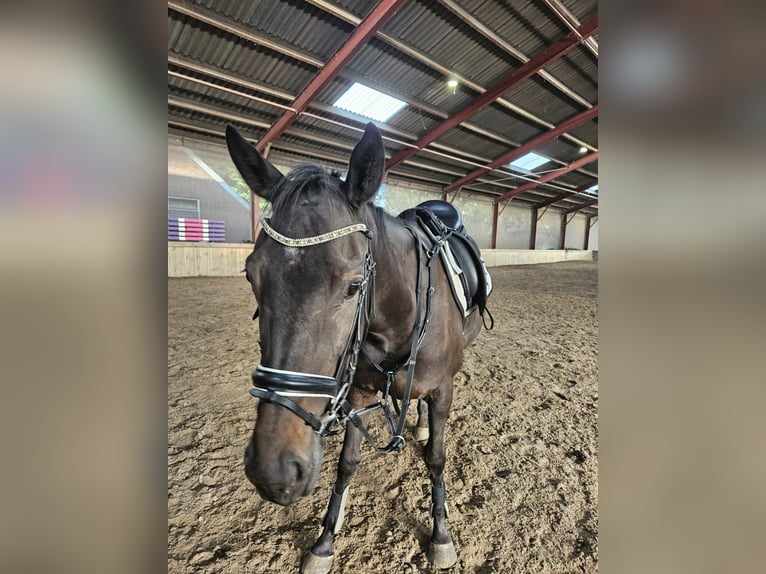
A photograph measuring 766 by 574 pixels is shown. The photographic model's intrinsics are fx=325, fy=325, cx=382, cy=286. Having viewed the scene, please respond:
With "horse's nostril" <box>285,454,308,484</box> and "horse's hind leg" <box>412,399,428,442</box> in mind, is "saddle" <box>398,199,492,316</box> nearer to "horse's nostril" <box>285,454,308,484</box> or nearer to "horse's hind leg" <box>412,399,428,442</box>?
"horse's hind leg" <box>412,399,428,442</box>

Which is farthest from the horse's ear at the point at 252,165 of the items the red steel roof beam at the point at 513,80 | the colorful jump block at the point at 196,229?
the colorful jump block at the point at 196,229

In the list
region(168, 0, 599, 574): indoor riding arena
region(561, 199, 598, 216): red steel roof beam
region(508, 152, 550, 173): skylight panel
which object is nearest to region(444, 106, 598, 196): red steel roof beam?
region(168, 0, 599, 574): indoor riding arena

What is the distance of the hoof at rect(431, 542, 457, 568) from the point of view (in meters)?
1.54

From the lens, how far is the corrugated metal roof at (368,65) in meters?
6.48

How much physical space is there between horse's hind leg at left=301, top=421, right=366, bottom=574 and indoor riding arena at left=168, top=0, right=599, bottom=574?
0.10 metres

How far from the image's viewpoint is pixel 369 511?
183cm

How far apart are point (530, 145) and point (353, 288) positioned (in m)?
14.5

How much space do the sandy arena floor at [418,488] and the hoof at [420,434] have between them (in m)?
0.11

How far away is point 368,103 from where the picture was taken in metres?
9.64

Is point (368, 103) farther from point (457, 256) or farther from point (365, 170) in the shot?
point (365, 170)

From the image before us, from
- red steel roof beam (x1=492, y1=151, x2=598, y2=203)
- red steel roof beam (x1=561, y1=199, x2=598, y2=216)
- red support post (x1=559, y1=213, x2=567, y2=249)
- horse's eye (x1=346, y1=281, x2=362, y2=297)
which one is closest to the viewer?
horse's eye (x1=346, y1=281, x2=362, y2=297)
